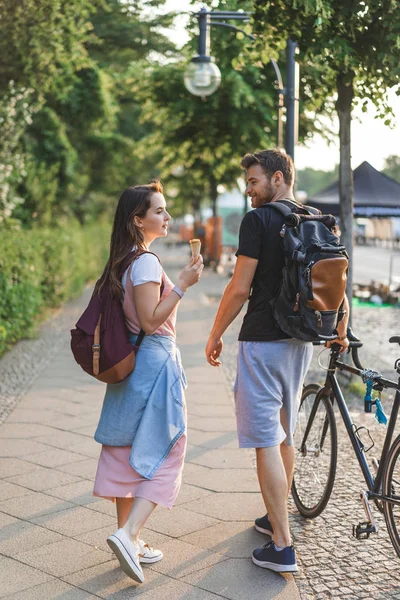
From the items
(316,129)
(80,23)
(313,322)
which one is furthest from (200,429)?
(316,129)

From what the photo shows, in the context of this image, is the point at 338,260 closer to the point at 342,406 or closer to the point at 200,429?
the point at 342,406

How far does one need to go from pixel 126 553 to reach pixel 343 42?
15.8 feet

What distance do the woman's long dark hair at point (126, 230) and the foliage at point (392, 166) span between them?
104 meters

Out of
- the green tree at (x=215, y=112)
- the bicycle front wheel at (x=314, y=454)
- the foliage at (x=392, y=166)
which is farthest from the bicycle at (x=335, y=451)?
the foliage at (x=392, y=166)

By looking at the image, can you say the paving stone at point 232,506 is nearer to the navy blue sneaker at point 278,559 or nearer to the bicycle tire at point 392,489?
the navy blue sneaker at point 278,559

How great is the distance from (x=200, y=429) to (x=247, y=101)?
11314mm

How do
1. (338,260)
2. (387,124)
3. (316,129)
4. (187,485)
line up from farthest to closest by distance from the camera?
(316,129)
(387,124)
(187,485)
(338,260)

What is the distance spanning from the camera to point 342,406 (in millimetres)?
4430

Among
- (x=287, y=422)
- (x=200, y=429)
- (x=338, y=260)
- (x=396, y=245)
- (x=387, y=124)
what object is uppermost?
(x=387, y=124)

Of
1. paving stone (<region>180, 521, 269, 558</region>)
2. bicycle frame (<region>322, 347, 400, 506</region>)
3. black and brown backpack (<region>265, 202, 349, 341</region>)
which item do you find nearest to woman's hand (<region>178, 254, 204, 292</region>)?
black and brown backpack (<region>265, 202, 349, 341</region>)

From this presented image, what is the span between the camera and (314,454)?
4.88 m

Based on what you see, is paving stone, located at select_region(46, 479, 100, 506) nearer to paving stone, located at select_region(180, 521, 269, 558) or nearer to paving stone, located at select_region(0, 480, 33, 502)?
paving stone, located at select_region(0, 480, 33, 502)

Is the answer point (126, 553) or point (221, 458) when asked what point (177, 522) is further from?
point (221, 458)

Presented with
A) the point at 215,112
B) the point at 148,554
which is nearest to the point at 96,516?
the point at 148,554
